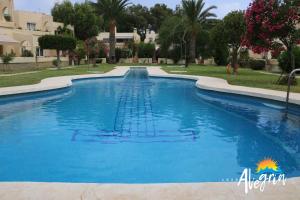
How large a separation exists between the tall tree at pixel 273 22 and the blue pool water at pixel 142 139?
13.4ft

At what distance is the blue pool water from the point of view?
6363 millimetres

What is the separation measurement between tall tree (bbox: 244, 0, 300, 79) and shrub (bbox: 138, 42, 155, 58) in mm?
40128

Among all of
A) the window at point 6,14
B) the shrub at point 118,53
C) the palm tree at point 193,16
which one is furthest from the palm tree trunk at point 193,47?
the window at point 6,14

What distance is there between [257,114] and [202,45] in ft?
131

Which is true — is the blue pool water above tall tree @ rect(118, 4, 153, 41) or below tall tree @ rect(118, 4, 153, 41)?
below

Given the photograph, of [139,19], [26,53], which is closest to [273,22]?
[26,53]

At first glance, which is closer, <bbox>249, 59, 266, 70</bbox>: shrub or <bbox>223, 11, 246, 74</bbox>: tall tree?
<bbox>223, 11, 246, 74</bbox>: tall tree

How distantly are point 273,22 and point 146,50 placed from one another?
4184cm

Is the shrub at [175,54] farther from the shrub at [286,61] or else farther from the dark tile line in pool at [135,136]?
the dark tile line in pool at [135,136]

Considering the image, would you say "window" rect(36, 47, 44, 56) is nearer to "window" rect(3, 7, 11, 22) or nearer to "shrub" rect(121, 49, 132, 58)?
"window" rect(3, 7, 11, 22)

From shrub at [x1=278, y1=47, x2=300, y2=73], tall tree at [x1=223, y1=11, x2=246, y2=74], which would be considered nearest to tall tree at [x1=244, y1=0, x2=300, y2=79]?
tall tree at [x1=223, y1=11, x2=246, y2=74]

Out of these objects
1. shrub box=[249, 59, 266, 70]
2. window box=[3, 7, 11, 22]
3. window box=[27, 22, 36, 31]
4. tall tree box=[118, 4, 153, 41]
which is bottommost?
shrub box=[249, 59, 266, 70]

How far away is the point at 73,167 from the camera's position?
21.6ft

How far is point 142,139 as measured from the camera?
855 centimetres
